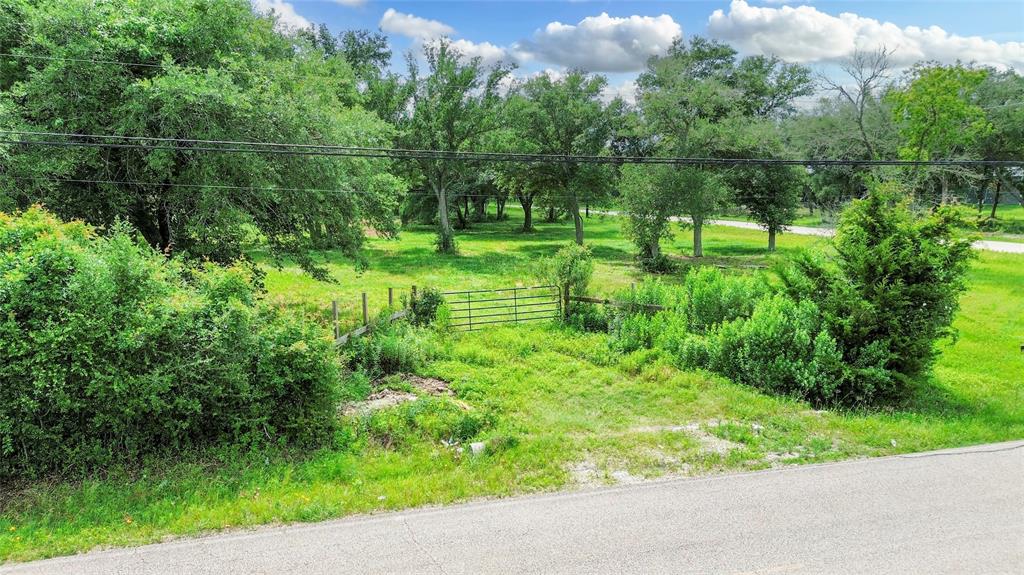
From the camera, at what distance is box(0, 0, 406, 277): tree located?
473 inches

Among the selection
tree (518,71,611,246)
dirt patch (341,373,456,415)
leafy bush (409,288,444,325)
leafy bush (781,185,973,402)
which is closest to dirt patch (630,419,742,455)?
dirt patch (341,373,456,415)

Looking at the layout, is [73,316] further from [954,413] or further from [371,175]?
[954,413]

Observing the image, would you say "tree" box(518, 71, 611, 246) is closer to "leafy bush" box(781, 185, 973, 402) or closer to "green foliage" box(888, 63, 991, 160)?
"green foliage" box(888, 63, 991, 160)

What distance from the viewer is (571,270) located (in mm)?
15391

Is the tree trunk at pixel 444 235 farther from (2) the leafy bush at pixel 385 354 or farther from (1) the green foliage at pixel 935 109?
(1) the green foliage at pixel 935 109

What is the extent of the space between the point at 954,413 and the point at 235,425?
1183 centimetres

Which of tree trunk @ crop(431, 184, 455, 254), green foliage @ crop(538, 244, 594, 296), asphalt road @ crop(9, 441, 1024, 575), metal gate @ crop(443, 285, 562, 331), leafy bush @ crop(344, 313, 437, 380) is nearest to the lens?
asphalt road @ crop(9, 441, 1024, 575)

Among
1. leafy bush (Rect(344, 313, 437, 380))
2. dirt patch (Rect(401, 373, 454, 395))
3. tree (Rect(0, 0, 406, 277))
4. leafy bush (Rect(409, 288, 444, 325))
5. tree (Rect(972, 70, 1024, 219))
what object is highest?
tree (Rect(972, 70, 1024, 219))

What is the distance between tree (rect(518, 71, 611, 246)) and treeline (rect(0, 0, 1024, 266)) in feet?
0.41

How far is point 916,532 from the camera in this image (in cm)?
601

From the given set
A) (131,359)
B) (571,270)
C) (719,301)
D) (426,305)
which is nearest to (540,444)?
(131,359)

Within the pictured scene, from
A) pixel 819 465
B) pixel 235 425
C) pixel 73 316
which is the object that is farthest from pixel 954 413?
pixel 73 316

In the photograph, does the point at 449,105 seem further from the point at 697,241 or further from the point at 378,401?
the point at 378,401

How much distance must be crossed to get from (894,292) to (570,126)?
26.0 metres
